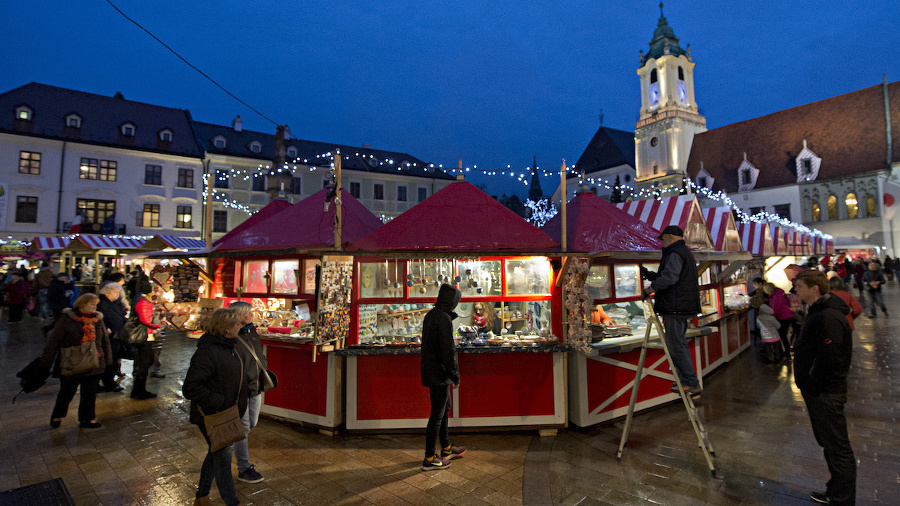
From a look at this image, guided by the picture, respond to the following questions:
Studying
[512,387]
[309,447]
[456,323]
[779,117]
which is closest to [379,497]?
[309,447]

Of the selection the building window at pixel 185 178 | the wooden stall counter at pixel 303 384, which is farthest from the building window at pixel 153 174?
the wooden stall counter at pixel 303 384

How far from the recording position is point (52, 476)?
430 cm

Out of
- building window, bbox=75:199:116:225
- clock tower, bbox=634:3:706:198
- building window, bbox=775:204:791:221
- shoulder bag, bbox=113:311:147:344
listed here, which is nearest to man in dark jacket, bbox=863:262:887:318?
shoulder bag, bbox=113:311:147:344

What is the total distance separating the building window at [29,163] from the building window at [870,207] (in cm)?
5085

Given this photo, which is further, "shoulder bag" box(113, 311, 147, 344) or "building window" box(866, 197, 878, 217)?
"building window" box(866, 197, 878, 217)

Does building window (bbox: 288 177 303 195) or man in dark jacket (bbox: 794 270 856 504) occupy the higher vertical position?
building window (bbox: 288 177 303 195)

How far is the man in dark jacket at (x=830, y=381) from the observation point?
11.5 feet

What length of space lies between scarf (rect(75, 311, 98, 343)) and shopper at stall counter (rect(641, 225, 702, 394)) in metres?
6.57

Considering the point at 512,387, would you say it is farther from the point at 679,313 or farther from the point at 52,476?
the point at 52,476

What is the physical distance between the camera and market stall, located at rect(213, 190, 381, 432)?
5336mm

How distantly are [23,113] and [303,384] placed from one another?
27.9 m

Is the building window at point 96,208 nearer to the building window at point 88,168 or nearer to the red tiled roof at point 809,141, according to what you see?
the building window at point 88,168

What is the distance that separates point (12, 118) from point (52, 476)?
89.6ft

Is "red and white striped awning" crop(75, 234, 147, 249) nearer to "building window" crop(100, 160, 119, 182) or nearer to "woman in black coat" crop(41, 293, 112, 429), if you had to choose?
"building window" crop(100, 160, 119, 182)
